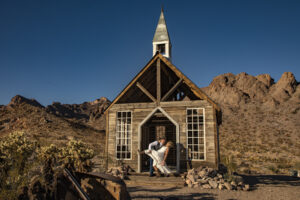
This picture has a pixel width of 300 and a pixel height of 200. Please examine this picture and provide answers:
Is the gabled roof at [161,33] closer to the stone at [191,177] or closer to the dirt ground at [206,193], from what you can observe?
the stone at [191,177]

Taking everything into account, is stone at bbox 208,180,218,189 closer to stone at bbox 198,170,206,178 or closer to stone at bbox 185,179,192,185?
stone at bbox 198,170,206,178

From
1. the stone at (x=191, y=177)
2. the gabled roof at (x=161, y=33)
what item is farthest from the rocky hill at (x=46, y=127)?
the stone at (x=191, y=177)

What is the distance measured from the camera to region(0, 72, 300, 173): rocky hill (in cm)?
2686

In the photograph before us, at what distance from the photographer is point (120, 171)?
10953 mm

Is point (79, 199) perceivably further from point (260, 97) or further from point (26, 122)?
point (260, 97)

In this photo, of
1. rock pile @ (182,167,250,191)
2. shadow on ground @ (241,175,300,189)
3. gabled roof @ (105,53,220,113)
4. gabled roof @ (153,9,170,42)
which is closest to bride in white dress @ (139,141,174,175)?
rock pile @ (182,167,250,191)

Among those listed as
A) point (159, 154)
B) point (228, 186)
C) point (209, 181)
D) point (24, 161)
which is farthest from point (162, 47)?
point (24, 161)

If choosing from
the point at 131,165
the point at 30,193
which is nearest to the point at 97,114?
the point at 131,165

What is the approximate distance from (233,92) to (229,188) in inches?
2135

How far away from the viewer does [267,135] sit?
39.2m

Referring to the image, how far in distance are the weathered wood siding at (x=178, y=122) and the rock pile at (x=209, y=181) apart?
0.71 m

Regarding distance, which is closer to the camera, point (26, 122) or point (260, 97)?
point (26, 122)

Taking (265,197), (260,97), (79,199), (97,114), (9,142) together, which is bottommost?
(265,197)

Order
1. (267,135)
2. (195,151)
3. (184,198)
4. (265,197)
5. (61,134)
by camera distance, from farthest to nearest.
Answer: (267,135) → (61,134) → (195,151) → (265,197) → (184,198)
